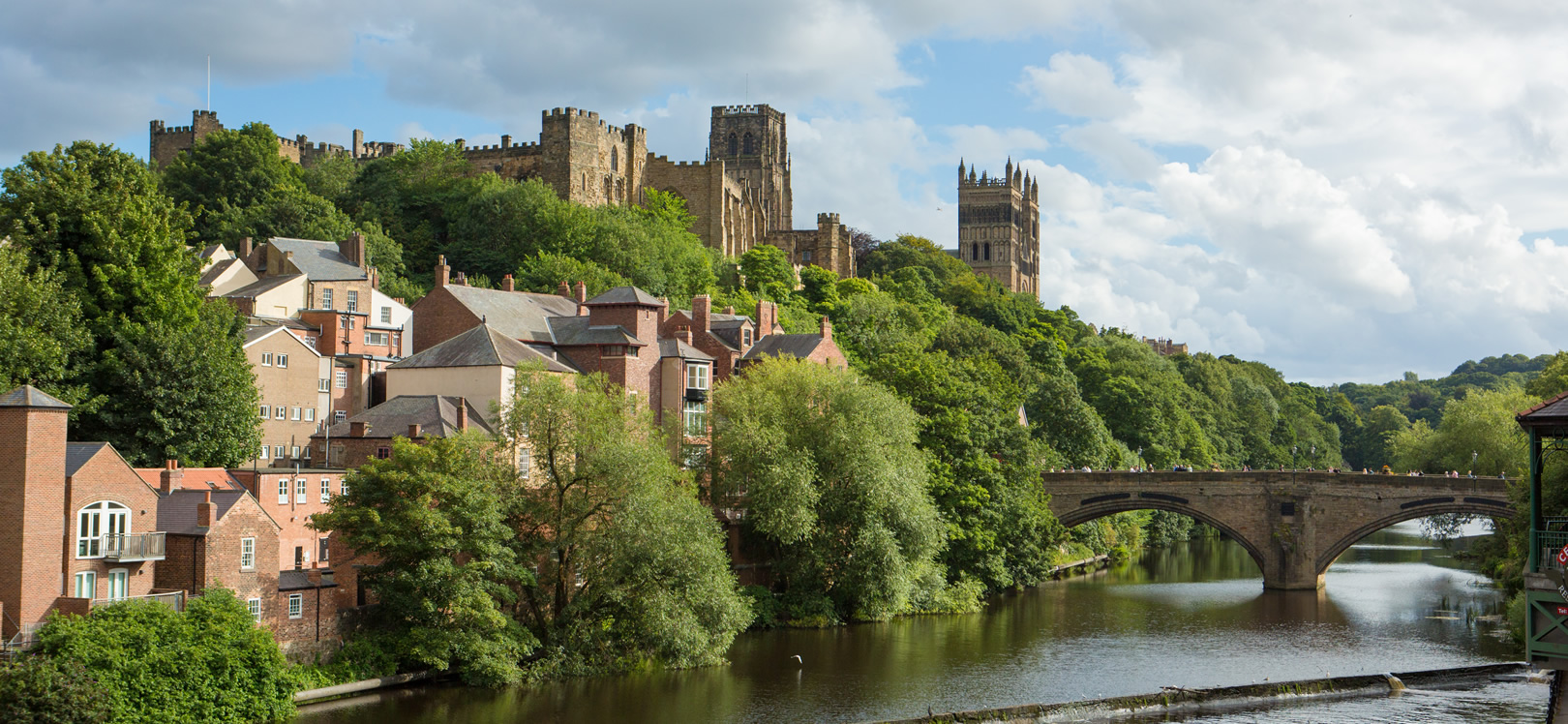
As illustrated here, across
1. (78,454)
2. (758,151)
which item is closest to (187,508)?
(78,454)

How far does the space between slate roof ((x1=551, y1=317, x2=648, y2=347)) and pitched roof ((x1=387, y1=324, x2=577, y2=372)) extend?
2.15 m

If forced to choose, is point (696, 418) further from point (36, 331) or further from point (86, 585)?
point (86, 585)

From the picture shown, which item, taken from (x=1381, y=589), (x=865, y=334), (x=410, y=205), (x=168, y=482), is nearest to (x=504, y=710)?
(x=168, y=482)

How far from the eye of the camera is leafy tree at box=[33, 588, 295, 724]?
94.4 ft

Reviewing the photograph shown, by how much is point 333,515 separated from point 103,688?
744 cm

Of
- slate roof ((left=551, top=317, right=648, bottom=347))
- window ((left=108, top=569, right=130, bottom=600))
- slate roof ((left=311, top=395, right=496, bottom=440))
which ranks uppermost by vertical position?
slate roof ((left=551, top=317, right=648, bottom=347))

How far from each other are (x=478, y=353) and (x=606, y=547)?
10.5 m

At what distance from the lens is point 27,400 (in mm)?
30203

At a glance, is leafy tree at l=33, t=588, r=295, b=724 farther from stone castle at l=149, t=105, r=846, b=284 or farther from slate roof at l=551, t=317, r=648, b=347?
stone castle at l=149, t=105, r=846, b=284

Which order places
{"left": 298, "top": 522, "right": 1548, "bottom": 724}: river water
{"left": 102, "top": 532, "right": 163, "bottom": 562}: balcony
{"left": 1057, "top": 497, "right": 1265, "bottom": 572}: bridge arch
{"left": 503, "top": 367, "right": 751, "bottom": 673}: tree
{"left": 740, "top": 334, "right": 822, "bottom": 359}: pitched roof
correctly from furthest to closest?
1. {"left": 1057, "top": 497, "right": 1265, "bottom": 572}: bridge arch
2. {"left": 740, "top": 334, "right": 822, "bottom": 359}: pitched roof
3. {"left": 503, "top": 367, "right": 751, "bottom": 673}: tree
4. {"left": 298, "top": 522, "right": 1548, "bottom": 724}: river water
5. {"left": 102, "top": 532, "right": 163, "bottom": 562}: balcony

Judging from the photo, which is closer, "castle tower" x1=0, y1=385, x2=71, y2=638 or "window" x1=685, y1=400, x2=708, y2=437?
"castle tower" x1=0, y1=385, x2=71, y2=638

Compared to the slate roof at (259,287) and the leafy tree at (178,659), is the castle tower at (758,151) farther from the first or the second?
the leafy tree at (178,659)

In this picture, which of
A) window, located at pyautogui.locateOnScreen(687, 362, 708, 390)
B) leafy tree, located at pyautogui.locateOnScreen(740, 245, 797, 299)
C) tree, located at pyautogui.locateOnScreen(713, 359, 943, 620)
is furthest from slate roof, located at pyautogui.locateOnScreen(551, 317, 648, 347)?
leafy tree, located at pyautogui.locateOnScreen(740, 245, 797, 299)

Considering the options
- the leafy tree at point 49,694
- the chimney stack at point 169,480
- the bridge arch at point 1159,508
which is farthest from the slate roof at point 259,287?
the bridge arch at point 1159,508
